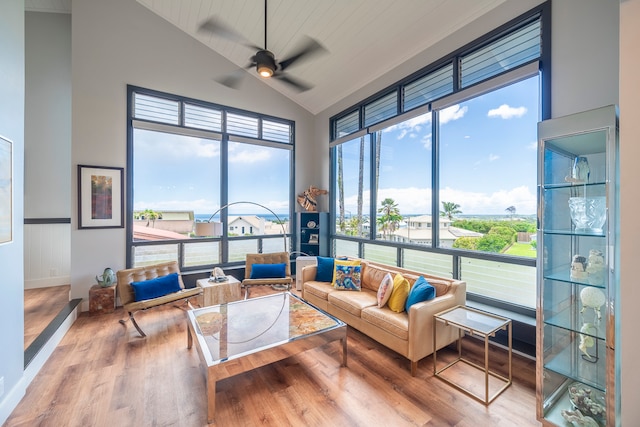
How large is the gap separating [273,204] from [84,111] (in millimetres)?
3313

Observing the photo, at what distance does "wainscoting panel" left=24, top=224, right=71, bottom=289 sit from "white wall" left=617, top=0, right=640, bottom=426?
6960mm

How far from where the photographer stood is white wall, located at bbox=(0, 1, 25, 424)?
186 cm

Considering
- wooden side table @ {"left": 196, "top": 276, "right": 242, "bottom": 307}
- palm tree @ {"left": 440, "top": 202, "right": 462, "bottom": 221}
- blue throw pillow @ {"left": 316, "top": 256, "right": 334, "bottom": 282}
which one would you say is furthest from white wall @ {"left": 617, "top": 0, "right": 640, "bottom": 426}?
wooden side table @ {"left": 196, "top": 276, "right": 242, "bottom": 307}

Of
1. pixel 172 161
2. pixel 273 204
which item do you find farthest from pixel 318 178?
pixel 172 161

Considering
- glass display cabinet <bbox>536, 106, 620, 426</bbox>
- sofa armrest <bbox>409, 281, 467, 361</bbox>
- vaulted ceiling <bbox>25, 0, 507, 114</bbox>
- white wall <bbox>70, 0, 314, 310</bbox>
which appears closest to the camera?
glass display cabinet <bbox>536, 106, 620, 426</bbox>

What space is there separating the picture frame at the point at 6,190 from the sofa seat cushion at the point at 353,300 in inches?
119

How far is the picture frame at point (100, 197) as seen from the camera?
3.86 m

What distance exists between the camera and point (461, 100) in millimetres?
3271

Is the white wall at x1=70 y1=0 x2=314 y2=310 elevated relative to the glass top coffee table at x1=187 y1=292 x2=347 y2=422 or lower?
elevated

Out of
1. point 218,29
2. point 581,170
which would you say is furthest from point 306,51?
point 581,170

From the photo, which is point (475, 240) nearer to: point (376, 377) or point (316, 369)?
point (376, 377)

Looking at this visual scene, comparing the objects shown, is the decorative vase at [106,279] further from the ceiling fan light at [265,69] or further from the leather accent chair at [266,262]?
the ceiling fan light at [265,69]

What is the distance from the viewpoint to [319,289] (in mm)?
3736

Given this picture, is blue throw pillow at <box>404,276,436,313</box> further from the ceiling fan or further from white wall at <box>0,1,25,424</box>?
white wall at <box>0,1,25,424</box>
